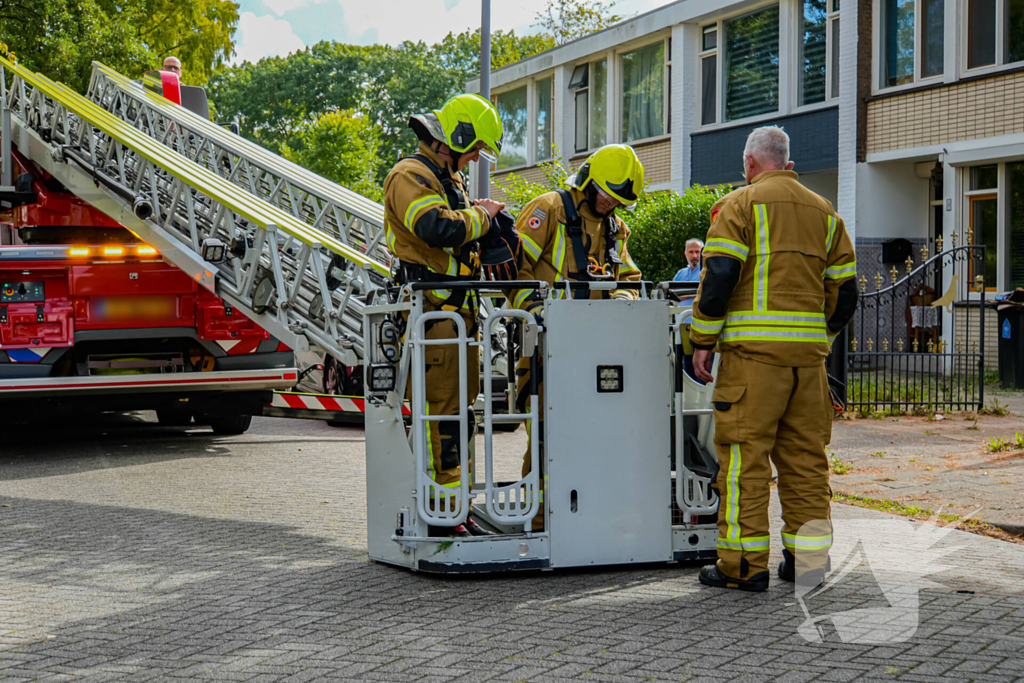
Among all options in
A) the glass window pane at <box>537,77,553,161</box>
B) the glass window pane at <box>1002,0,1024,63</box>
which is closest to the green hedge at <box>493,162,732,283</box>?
the glass window pane at <box>1002,0,1024,63</box>

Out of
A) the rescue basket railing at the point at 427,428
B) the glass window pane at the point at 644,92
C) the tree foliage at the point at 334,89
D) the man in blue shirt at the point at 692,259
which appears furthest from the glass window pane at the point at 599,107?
the tree foliage at the point at 334,89

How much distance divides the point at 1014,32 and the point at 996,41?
0.86 feet

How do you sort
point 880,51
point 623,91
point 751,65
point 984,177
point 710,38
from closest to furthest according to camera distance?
point 984,177 → point 880,51 → point 751,65 → point 710,38 → point 623,91

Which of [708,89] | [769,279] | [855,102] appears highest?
[708,89]

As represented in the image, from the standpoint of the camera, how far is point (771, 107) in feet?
66.4

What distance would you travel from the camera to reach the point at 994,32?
51.5 feet

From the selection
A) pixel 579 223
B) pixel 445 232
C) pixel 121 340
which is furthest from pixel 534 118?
pixel 445 232

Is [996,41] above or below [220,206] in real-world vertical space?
above

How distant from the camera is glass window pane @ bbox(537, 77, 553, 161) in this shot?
27.9 metres

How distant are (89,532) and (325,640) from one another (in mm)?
2485

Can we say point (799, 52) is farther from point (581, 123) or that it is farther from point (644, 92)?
point (581, 123)

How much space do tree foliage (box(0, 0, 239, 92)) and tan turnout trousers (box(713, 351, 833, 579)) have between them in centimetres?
1201

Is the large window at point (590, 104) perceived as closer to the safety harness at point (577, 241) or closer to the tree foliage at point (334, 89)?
the safety harness at point (577, 241)

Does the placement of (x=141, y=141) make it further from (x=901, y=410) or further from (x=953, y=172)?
(x=953, y=172)
